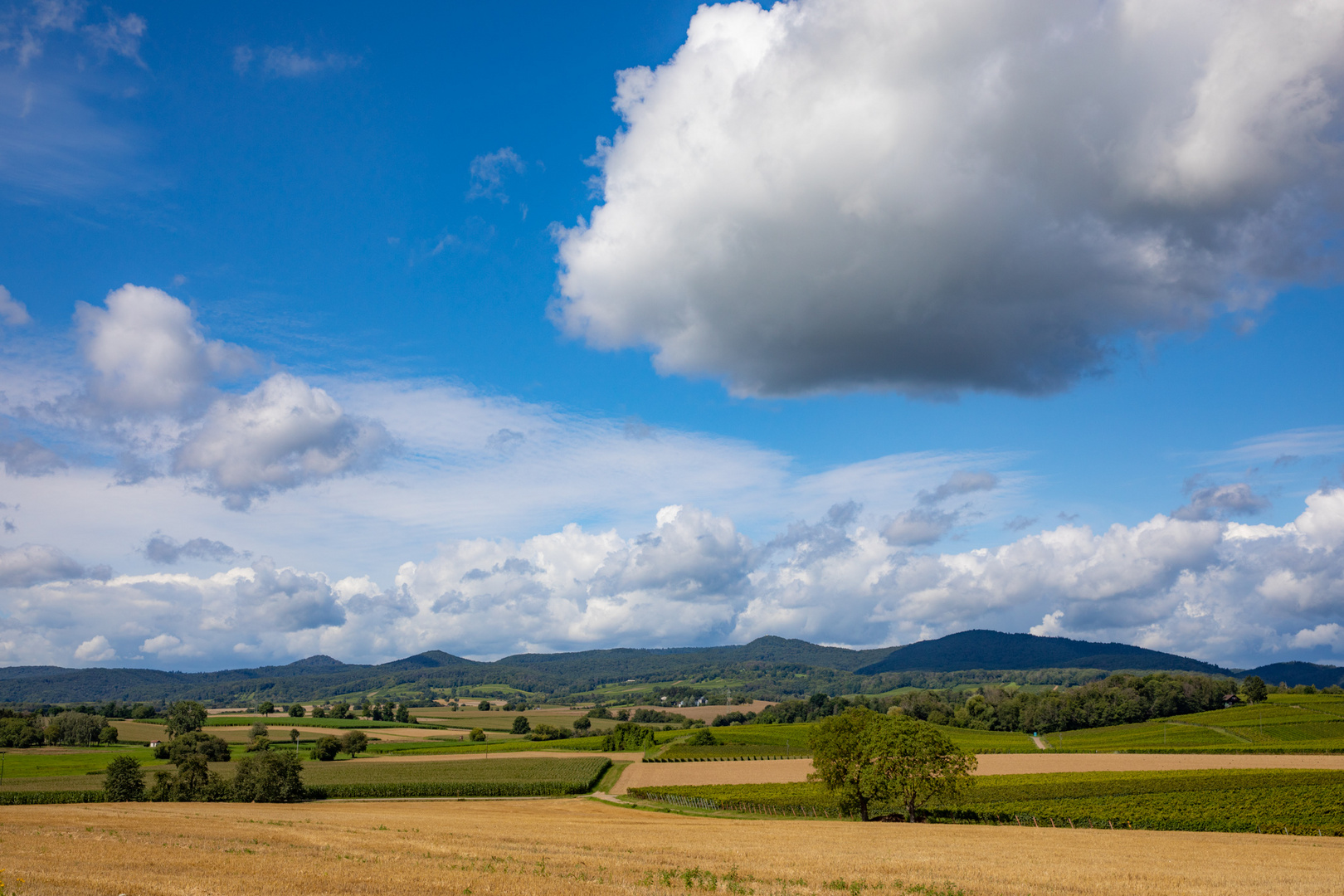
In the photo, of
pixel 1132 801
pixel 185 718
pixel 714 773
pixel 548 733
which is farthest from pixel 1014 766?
pixel 185 718

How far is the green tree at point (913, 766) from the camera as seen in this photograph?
70.1 metres

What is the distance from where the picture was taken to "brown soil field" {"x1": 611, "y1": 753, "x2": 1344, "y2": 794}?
96.3 m

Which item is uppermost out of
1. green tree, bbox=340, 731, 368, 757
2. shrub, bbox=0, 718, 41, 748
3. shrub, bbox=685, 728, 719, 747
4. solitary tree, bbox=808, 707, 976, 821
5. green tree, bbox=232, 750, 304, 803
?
solitary tree, bbox=808, 707, 976, 821

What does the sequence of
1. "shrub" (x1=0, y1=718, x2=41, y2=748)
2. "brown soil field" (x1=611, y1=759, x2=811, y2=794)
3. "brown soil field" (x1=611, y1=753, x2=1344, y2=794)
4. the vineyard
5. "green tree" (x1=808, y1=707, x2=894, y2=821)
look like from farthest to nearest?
"shrub" (x1=0, y1=718, x2=41, y2=748)
"brown soil field" (x1=611, y1=759, x2=811, y2=794)
"brown soil field" (x1=611, y1=753, x2=1344, y2=794)
"green tree" (x1=808, y1=707, x2=894, y2=821)
the vineyard

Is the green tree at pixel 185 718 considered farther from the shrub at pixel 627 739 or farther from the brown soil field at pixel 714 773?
the brown soil field at pixel 714 773

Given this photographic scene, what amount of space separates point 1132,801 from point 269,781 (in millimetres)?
Answer: 89875

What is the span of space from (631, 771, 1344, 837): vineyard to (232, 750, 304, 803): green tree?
134ft

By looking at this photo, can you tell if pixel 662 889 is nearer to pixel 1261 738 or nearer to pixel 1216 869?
pixel 1216 869

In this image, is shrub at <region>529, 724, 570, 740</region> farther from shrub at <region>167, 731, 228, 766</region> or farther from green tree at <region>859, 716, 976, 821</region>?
green tree at <region>859, 716, 976, 821</region>

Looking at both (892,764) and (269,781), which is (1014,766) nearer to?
(892,764)

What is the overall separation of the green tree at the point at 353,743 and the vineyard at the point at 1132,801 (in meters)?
78.0

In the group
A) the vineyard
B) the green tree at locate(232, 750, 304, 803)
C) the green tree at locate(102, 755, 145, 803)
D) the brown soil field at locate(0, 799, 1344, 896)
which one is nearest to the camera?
the brown soil field at locate(0, 799, 1344, 896)

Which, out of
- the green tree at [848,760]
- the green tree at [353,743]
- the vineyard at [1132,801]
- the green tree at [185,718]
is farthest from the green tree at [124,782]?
the green tree at [848,760]

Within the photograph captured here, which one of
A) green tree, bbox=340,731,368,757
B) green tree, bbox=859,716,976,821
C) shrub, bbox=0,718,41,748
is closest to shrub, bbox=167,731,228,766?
green tree, bbox=340,731,368,757
